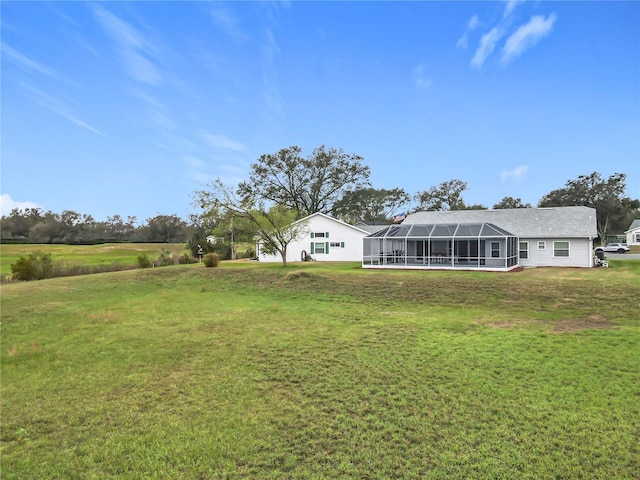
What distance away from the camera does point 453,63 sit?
19672mm

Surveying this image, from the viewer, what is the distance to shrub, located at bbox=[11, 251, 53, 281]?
21609 mm

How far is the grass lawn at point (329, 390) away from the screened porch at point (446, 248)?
7.80 m

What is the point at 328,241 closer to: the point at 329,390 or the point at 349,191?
the point at 349,191

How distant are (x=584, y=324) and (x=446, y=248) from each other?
48.4ft

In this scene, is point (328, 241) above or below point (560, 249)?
above

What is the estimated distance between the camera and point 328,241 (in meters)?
32.0

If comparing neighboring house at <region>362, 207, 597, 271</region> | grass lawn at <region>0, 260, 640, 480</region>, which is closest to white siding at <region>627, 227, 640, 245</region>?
neighboring house at <region>362, 207, 597, 271</region>

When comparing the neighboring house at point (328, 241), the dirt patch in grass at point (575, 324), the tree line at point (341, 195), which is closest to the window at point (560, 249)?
the dirt patch in grass at point (575, 324)

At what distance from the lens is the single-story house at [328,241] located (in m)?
31.7

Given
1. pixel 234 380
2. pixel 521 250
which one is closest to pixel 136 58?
pixel 234 380

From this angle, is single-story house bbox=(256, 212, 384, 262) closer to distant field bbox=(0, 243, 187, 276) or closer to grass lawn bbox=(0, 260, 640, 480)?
distant field bbox=(0, 243, 187, 276)

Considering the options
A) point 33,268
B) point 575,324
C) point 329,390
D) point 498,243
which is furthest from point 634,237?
point 33,268

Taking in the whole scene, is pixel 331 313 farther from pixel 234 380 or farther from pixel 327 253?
pixel 327 253

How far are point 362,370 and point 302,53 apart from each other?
1769 centimetres
